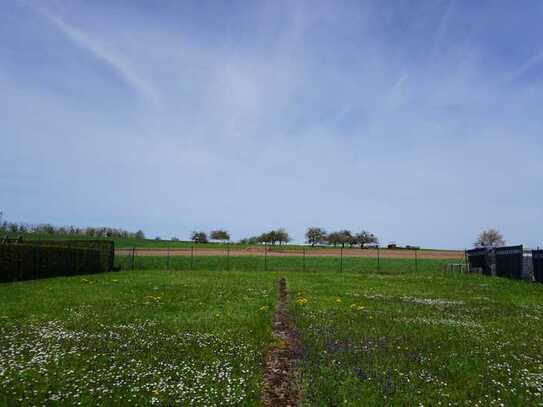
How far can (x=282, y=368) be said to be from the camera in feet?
23.9

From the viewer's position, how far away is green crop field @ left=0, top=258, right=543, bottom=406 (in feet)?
19.2

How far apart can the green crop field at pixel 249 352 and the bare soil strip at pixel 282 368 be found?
0.54 feet

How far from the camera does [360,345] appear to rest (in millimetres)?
8805

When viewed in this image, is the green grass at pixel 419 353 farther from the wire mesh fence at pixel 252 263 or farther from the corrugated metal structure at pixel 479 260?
the wire mesh fence at pixel 252 263

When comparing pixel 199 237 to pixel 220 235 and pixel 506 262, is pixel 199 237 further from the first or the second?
pixel 506 262

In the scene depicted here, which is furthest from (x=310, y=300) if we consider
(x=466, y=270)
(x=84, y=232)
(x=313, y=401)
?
(x=84, y=232)

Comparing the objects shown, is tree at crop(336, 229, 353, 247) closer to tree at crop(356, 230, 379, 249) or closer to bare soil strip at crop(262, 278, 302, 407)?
tree at crop(356, 230, 379, 249)

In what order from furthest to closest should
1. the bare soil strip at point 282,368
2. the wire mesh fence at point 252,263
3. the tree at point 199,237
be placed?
the tree at point 199,237 < the wire mesh fence at point 252,263 < the bare soil strip at point 282,368

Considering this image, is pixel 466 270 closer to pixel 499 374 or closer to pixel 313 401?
pixel 499 374

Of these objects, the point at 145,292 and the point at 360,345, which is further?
the point at 145,292

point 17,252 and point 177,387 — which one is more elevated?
point 17,252

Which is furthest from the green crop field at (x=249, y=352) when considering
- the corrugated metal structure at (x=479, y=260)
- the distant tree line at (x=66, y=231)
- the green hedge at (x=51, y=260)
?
the distant tree line at (x=66, y=231)

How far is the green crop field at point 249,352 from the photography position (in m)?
5.86

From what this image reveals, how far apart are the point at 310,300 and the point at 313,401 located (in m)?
10.5
